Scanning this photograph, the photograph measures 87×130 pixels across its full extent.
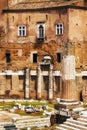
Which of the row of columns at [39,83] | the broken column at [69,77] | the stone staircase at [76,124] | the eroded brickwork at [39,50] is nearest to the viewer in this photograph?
the stone staircase at [76,124]

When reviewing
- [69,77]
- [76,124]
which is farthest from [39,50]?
[76,124]

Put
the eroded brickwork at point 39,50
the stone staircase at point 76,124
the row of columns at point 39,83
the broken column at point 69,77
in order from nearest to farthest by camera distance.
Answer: the stone staircase at point 76,124, the broken column at point 69,77, the eroded brickwork at point 39,50, the row of columns at point 39,83

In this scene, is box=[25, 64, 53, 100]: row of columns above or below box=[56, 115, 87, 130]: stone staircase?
above

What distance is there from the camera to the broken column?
27.9 meters

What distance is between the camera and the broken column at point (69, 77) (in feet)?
91.6

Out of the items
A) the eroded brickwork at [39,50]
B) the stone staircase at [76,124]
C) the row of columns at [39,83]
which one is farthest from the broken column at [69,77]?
the row of columns at [39,83]

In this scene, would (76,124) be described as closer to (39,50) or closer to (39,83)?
(39,83)

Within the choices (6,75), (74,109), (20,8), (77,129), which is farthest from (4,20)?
(77,129)

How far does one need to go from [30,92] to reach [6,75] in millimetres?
3009

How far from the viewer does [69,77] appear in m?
28.5

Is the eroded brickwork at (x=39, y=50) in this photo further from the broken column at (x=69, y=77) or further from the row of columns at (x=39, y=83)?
the broken column at (x=69, y=77)

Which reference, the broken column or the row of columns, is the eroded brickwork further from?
the broken column

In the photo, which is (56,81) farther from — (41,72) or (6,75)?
(6,75)

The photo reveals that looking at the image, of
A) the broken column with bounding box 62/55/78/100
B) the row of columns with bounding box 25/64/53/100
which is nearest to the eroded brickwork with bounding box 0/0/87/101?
the row of columns with bounding box 25/64/53/100
